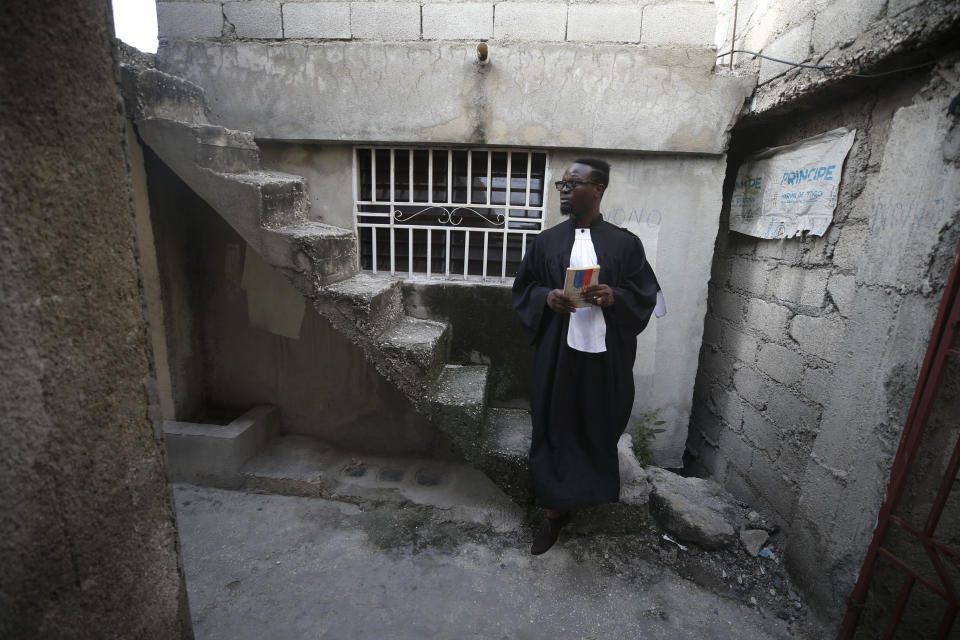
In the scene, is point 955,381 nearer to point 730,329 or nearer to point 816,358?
point 816,358

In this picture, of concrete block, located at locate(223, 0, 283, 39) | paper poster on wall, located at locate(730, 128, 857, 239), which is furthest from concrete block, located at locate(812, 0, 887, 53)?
concrete block, located at locate(223, 0, 283, 39)

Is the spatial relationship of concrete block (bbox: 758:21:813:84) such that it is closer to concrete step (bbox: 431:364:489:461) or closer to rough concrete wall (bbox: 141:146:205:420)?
concrete step (bbox: 431:364:489:461)

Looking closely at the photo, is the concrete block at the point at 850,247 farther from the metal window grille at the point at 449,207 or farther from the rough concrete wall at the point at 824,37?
the metal window grille at the point at 449,207

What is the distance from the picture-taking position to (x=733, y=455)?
3.42m

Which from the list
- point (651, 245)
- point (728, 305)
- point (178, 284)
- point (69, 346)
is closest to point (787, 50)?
point (651, 245)

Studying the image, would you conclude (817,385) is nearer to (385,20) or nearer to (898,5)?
(898,5)

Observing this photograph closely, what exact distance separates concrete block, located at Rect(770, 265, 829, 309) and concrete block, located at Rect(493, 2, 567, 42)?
7.42 ft

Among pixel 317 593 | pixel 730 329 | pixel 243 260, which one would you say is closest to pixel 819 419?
pixel 730 329

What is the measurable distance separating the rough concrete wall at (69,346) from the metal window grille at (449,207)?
2420 mm

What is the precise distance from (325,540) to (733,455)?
3.02 m

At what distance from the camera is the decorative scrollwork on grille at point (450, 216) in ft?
11.3

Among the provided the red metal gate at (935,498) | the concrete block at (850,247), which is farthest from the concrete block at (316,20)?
the red metal gate at (935,498)

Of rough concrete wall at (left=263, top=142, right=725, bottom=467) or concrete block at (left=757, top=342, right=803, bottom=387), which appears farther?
rough concrete wall at (left=263, top=142, right=725, bottom=467)

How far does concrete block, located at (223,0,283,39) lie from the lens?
3244 mm
